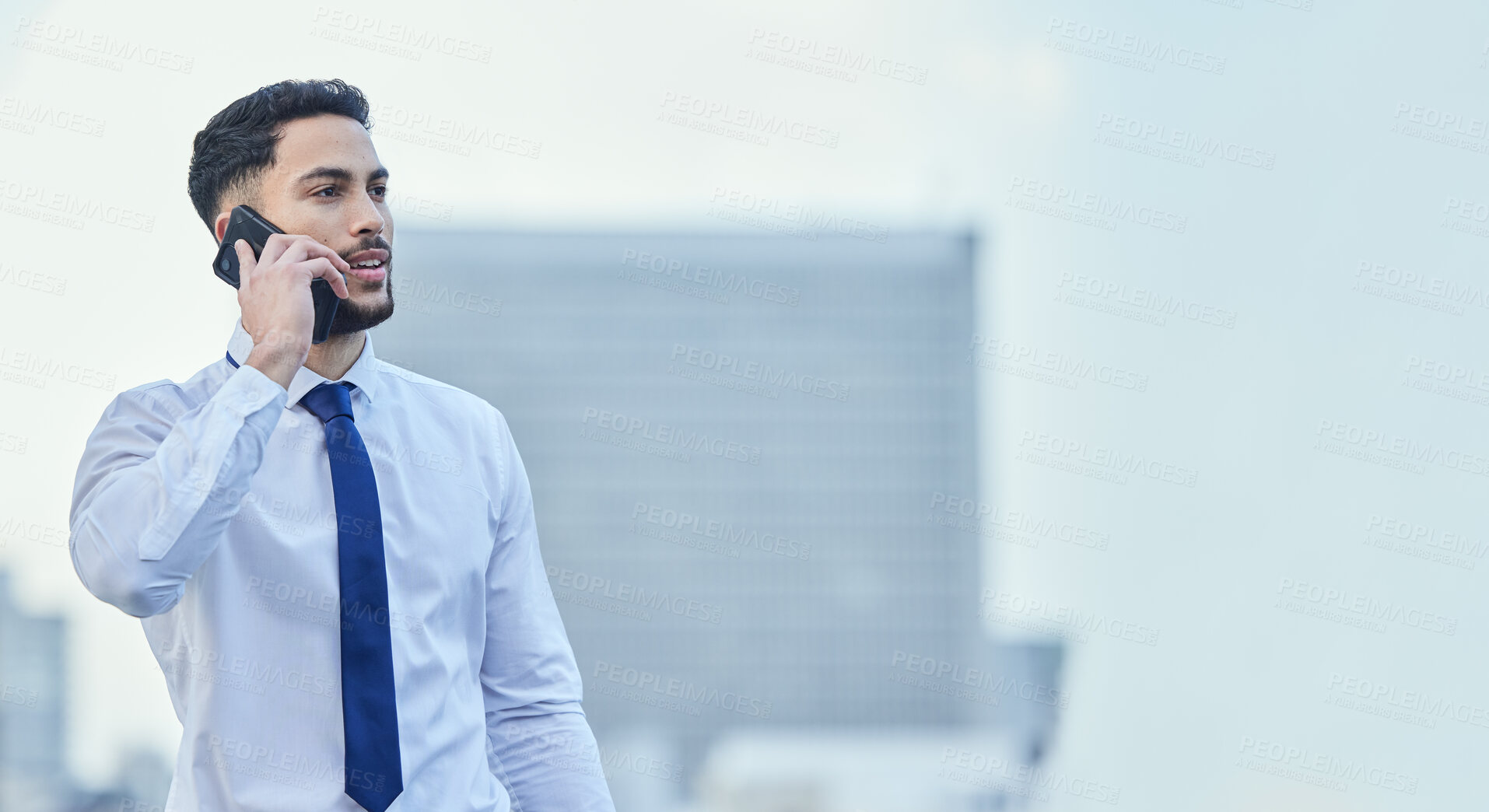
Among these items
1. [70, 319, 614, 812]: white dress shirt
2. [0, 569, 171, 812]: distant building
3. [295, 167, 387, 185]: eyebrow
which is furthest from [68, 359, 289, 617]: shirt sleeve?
[0, 569, 171, 812]: distant building

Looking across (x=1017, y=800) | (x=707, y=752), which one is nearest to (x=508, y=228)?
(x=707, y=752)

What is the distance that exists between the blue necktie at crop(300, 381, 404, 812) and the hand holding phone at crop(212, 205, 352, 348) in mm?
189

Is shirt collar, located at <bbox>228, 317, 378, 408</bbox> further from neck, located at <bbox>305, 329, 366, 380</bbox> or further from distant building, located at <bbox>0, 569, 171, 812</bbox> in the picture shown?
distant building, located at <bbox>0, 569, 171, 812</bbox>

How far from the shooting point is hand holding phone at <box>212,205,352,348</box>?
51.6 inches

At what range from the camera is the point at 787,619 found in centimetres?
7750

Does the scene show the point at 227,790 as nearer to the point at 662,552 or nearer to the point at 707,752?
the point at 662,552

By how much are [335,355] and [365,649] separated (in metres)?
0.40

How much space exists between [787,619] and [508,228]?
31.1 m

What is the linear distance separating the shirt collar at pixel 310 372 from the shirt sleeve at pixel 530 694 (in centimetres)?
20

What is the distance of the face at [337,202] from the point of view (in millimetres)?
1479

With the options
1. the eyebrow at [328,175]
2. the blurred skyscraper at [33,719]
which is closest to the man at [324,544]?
the eyebrow at [328,175]

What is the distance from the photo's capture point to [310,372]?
4.94 ft

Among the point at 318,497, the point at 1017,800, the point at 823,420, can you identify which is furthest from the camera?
the point at 823,420

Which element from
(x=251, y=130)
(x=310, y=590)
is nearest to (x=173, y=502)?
(x=310, y=590)
